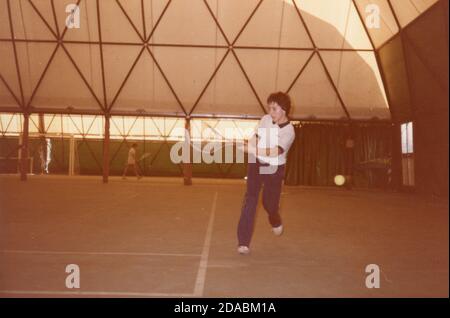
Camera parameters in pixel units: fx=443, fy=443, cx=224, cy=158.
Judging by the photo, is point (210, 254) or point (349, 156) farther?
point (349, 156)

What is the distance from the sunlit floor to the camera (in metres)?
3.33

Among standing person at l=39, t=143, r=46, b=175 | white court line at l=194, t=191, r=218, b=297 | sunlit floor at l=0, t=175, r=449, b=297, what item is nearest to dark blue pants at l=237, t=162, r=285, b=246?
sunlit floor at l=0, t=175, r=449, b=297

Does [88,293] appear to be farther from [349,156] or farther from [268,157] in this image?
[349,156]

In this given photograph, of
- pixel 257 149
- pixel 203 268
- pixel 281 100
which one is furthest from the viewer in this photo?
pixel 281 100

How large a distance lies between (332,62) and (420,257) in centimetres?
1274

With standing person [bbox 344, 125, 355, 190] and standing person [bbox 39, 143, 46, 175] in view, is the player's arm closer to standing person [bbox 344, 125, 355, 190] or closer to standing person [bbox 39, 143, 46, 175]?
standing person [bbox 344, 125, 355, 190]

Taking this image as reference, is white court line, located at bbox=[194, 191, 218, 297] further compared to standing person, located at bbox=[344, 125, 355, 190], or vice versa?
standing person, located at bbox=[344, 125, 355, 190]

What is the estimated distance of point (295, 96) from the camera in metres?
16.9

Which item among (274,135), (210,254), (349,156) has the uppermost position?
(349,156)

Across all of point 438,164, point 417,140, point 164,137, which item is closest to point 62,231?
point 438,164

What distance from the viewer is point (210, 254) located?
4617 mm

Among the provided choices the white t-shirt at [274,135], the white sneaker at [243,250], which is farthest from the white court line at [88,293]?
the white t-shirt at [274,135]

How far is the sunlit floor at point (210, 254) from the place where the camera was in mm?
3328

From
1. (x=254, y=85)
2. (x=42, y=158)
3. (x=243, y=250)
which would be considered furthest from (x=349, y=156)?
(x=42, y=158)
